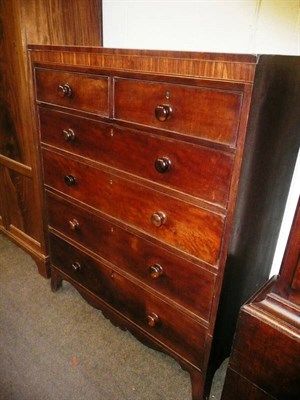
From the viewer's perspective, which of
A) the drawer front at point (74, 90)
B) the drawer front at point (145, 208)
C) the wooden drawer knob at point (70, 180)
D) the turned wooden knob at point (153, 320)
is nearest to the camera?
the drawer front at point (145, 208)

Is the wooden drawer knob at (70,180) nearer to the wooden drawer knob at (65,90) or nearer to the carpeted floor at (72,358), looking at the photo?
the wooden drawer knob at (65,90)

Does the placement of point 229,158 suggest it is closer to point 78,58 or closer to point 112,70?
point 112,70

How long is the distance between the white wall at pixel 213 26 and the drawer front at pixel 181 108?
1.85 ft

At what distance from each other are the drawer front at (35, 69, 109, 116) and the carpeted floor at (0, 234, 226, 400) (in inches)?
45.4

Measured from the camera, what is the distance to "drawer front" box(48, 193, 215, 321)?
107cm

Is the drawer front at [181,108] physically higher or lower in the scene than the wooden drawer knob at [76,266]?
higher

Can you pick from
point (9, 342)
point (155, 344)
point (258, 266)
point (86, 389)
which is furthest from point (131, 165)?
point (9, 342)

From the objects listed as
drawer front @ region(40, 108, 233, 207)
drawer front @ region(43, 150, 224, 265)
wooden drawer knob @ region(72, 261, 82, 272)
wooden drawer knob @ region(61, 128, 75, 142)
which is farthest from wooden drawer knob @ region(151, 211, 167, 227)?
wooden drawer knob @ region(72, 261, 82, 272)

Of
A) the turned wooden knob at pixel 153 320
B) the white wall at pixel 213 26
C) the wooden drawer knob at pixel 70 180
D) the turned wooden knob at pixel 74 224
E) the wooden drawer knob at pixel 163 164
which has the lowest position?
the turned wooden knob at pixel 153 320

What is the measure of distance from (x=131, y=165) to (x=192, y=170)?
26cm

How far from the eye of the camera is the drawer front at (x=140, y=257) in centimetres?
107

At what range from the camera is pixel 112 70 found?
1029 millimetres

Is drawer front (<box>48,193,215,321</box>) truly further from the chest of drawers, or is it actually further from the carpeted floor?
the carpeted floor

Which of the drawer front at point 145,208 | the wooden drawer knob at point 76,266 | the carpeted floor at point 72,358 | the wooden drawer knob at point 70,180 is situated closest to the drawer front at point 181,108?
the drawer front at point 145,208
